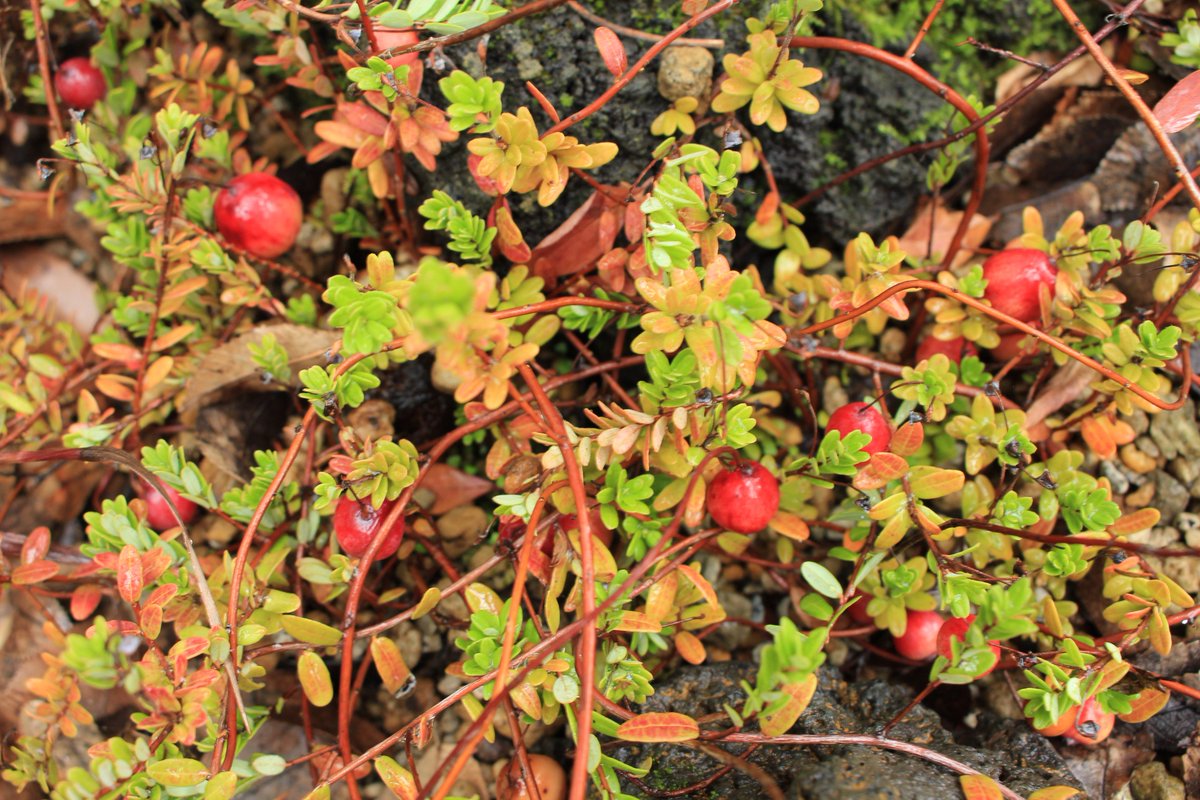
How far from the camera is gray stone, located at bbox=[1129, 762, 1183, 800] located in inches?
90.0

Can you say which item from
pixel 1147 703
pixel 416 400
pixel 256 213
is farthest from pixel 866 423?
pixel 256 213

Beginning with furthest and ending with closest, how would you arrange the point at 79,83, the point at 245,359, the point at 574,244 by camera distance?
the point at 79,83 < the point at 245,359 < the point at 574,244

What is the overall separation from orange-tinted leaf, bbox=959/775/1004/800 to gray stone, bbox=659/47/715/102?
1942mm

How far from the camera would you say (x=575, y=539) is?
2.21m

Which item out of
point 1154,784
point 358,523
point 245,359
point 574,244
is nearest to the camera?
point 358,523

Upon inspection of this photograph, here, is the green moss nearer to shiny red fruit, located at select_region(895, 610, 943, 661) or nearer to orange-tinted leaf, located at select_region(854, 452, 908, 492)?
orange-tinted leaf, located at select_region(854, 452, 908, 492)

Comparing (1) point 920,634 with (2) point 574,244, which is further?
(2) point 574,244

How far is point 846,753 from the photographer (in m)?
2.03

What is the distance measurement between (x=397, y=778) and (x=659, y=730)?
0.62m

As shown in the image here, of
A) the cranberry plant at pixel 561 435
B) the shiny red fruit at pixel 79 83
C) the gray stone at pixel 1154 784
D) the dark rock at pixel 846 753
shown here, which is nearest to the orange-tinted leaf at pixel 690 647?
the cranberry plant at pixel 561 435

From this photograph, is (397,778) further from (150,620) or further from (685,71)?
(685,71)

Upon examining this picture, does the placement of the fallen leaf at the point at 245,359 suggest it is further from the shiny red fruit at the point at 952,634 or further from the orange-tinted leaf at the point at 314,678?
the shiny red fruit at the point at 952,634

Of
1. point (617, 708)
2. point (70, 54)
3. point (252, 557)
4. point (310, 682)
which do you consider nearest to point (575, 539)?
point (617, 708)

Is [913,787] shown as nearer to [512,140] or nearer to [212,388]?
[512,140]
